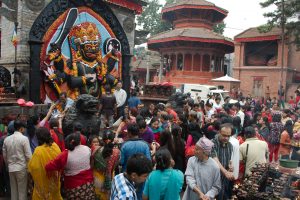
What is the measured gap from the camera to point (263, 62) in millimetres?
29125

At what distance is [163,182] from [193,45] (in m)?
26.0

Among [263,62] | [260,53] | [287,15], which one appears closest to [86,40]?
[287,15]

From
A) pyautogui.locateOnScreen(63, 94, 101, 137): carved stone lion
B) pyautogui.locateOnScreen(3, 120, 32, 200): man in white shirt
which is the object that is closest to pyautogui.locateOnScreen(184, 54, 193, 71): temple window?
pyautogui.locateOnScreen(63, 94, 101, 137): carved stone lion

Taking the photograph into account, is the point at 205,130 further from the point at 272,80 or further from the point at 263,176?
the point at 272,80

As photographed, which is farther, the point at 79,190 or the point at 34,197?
the point at 34,197

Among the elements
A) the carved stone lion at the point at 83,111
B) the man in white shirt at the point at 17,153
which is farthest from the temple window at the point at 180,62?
the man in white shirt at the point at 17,153

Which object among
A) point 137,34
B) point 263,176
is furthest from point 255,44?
point 263,176

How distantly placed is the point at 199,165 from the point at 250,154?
77.7 inches

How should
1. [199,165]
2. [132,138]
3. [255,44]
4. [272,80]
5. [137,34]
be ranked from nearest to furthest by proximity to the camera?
[199,165] < [132,138] < [137,34] < [272,80] < [255,44]

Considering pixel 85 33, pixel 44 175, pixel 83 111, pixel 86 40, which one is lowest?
pixel 44 175

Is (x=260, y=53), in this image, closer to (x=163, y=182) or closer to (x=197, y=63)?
(x=197, y=63)

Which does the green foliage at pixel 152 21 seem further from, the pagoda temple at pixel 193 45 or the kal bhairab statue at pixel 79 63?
the kal bhairab statue at pixel 79 63

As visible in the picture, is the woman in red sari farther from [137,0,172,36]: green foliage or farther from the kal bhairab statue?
[137,0,172,36]: green foliage

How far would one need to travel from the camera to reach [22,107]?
870 centimetres
